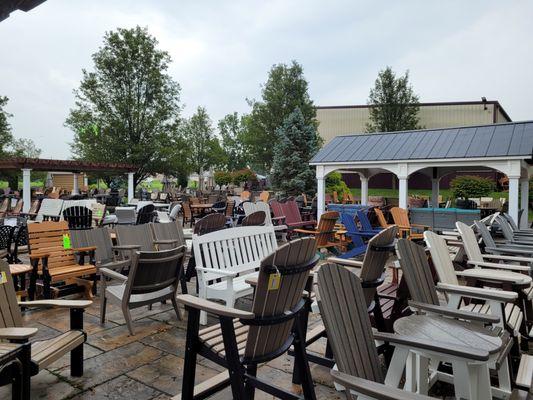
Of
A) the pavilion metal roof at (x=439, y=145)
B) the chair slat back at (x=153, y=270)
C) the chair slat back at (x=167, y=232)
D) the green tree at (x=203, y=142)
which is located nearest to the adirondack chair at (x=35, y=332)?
the chair slat back at (x=153, y=270)

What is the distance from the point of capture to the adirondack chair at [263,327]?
6.47 feet

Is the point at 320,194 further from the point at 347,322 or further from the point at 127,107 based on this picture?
the point at 127,107

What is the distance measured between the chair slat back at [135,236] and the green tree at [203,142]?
28520 millimetres

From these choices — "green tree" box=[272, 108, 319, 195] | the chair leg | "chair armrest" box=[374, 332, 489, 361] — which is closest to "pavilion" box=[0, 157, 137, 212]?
"green tree" box=[272, 108, 319, 195]

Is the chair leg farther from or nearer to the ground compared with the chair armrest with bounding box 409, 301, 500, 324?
nearer to the ground

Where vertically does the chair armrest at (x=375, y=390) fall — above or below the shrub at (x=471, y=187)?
below

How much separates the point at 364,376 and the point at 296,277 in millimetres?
612

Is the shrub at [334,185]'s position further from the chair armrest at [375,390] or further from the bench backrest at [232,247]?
the chair armrest at [375,390]

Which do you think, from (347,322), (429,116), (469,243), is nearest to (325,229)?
(469,243)

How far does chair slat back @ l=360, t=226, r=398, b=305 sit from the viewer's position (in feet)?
8.96

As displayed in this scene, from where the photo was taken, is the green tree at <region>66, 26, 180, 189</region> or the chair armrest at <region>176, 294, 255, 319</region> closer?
the chair armrest at <region>176, 294, 255, 319</region>

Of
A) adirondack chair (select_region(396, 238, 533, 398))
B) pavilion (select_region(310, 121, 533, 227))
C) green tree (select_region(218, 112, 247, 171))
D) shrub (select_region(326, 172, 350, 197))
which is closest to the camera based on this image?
adirondack chair (select_region(396, 238, 533, 398))

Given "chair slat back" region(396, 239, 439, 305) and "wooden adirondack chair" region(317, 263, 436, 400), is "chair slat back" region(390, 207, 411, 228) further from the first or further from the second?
"wooden adirondack chair" region(317, 263, 436, 400)

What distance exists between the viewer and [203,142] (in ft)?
114
